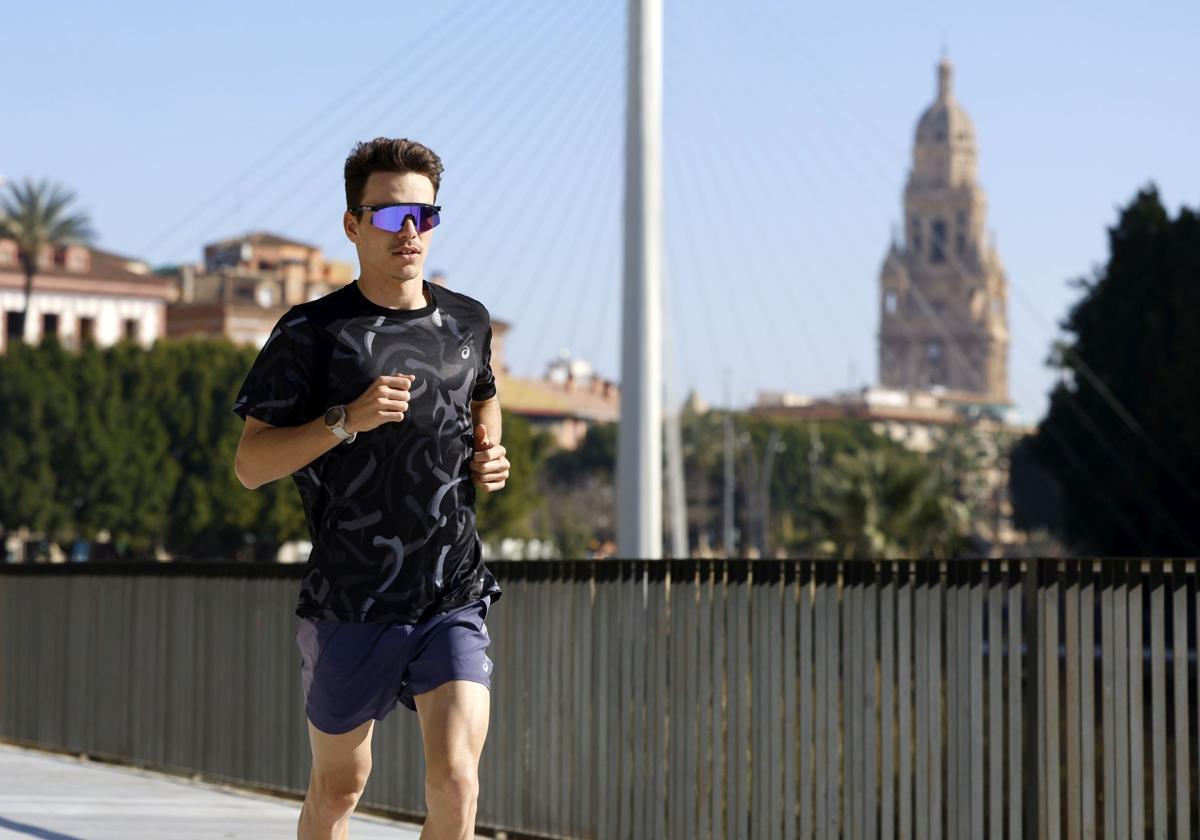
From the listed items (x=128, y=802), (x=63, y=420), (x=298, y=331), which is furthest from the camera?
(x=63, y=420)

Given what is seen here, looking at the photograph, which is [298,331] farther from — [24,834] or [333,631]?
[24,834]

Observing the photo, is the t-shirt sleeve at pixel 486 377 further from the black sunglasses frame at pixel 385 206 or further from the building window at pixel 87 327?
the building window at pixel 87 327

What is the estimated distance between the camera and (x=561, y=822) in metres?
8.62

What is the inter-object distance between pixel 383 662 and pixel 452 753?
0.85ft

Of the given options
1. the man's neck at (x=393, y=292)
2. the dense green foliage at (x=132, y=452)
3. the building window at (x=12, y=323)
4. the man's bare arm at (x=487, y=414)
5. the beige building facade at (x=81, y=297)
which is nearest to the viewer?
the man's neck at (x=393, y=292)

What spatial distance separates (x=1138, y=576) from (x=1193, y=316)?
47997 mm

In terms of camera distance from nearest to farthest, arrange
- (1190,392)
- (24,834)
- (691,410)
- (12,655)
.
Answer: (24,834), (12,655), (1190,392), (691,410)

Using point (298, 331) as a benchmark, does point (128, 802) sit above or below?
below

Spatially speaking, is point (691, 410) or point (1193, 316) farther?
Result: point (691, 410)

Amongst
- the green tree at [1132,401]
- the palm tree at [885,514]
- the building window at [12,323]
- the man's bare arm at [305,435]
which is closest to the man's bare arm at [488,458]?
the man's bare arm at [305,435]

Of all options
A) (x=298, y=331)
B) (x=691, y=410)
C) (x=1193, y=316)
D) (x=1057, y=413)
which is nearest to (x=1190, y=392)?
(x=1193, y=316)

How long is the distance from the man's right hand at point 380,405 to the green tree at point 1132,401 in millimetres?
48829

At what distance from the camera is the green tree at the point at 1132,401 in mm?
54469

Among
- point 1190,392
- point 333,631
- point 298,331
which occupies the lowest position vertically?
point 333,631
